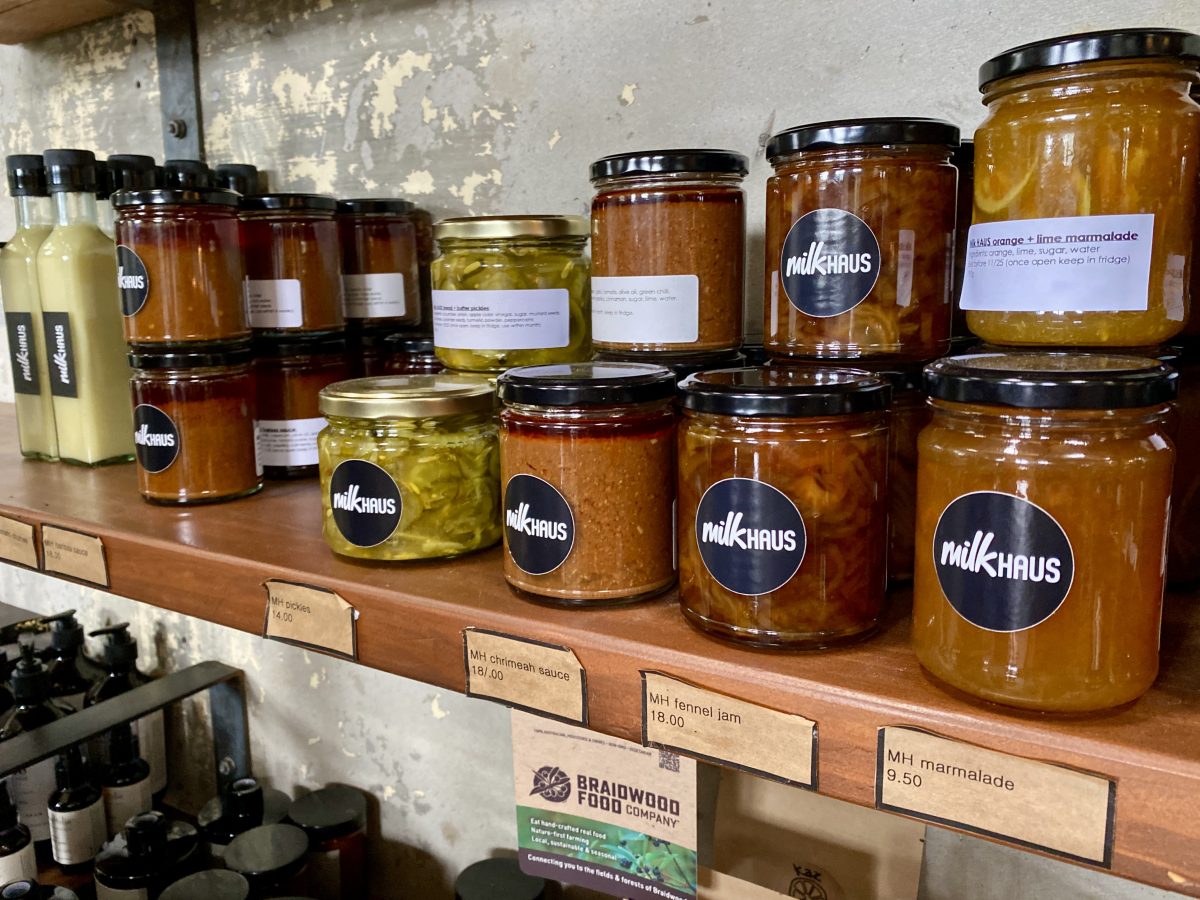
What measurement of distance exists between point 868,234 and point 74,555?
773 mm

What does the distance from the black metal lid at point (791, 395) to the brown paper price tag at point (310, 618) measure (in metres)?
0.32

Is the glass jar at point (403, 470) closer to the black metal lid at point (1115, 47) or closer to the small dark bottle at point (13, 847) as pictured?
the black metal lid at point (1115, 47)

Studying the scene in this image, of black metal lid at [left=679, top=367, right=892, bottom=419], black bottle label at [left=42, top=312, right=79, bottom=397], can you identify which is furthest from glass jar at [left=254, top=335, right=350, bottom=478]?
black metal lid at [left=679, top=367, right=892, bottom=419]

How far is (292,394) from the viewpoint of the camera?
3.43ft

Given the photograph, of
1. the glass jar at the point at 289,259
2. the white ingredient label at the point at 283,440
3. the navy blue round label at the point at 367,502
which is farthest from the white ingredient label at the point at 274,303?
the navy blue round label at the point at 367,502

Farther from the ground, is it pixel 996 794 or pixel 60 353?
pixel 60 353

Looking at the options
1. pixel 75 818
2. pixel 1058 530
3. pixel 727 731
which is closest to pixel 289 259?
pixel 727 731

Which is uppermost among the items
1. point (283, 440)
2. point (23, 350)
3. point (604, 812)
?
point (23, 350)

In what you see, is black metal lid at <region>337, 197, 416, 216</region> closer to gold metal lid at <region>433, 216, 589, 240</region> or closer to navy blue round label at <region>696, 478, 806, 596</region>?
gold metal lid at <region>433, 216, 589, 240</region>

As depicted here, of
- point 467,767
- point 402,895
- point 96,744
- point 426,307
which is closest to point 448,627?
point 426,307

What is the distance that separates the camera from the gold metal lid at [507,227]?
0.84 m

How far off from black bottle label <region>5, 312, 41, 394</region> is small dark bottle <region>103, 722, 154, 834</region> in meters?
0.61

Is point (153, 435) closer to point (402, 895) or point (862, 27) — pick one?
point (862, 27)

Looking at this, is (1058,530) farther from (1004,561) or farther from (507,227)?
(507,227)
